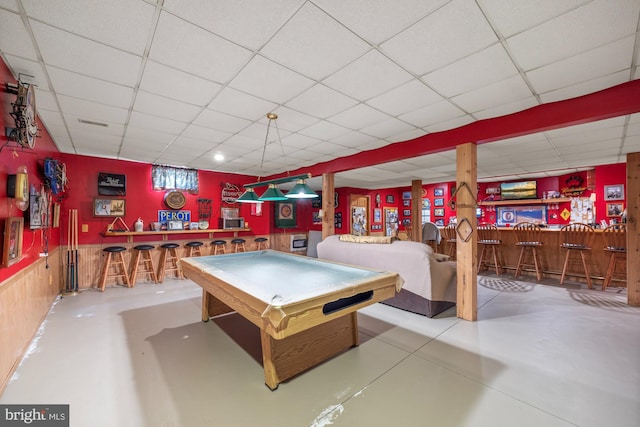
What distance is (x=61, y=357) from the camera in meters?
2.57

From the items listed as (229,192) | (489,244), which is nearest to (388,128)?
(489,244)

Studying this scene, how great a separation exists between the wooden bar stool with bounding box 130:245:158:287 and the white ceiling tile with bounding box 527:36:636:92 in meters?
6.64

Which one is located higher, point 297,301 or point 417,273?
point 297,301

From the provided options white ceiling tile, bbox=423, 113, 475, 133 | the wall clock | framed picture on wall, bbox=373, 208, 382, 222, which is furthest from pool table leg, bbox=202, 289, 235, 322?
framed picture on wall, bbox=373, 208, 382, 222

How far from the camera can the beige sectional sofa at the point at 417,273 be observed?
11.8 ft

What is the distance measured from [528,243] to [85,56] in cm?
736

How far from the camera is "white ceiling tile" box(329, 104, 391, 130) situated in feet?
10.2

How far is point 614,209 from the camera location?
6.33 meters

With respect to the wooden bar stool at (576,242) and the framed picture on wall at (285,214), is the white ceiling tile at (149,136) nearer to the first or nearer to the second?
the framed picture on wall at (285,214)

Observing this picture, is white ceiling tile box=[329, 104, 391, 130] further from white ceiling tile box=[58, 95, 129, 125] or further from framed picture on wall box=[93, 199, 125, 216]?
framed picture on wall box=[93, 199, 125, 216]

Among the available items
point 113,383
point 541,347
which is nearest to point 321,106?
point 113,383

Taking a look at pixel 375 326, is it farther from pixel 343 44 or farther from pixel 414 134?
pixel 343 44

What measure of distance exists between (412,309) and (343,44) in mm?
3406

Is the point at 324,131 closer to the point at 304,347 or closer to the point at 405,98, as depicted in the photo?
the point at 405,98
